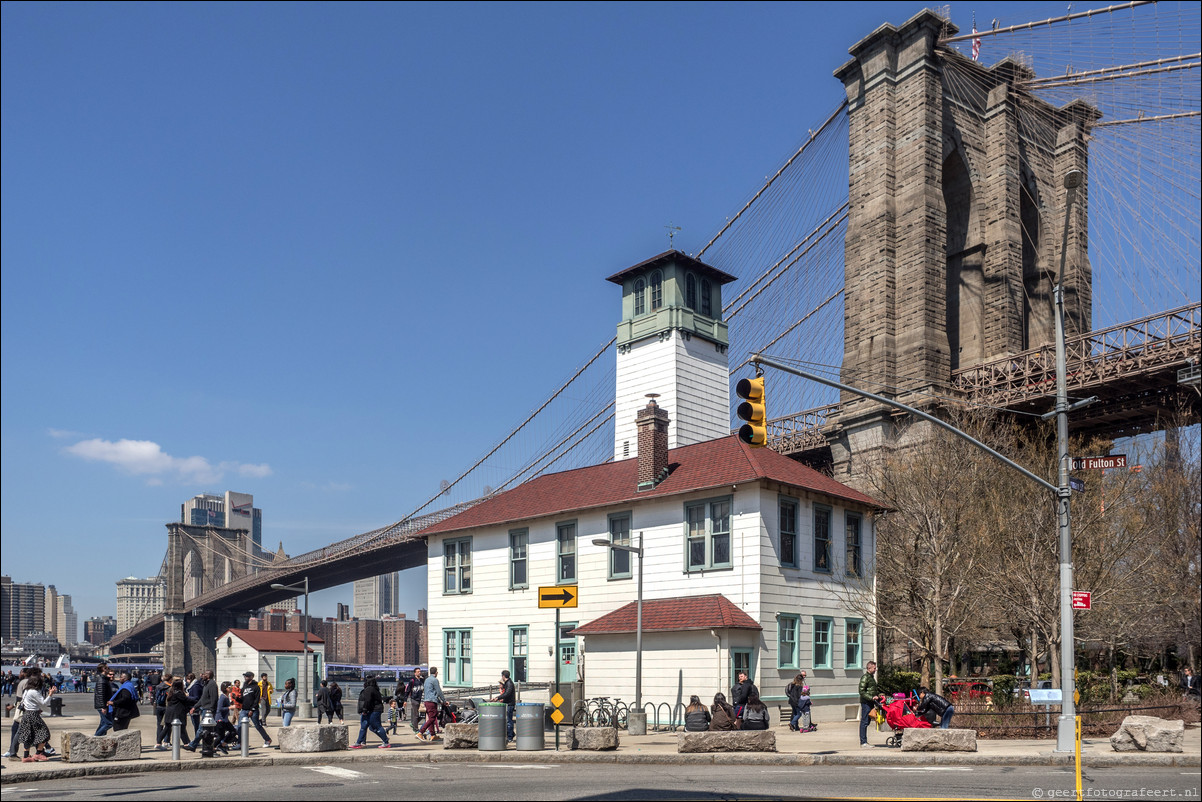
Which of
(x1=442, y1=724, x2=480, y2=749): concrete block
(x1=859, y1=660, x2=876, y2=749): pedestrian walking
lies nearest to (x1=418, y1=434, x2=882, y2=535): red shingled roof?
(x1=859, y1=660, x2=876, y2=749): pedestrian walking

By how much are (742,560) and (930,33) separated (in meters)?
31.5

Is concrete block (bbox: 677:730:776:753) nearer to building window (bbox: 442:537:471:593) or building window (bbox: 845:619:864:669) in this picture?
building window (bbox: 845:619:864:669)

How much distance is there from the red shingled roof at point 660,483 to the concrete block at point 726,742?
941 centimetres

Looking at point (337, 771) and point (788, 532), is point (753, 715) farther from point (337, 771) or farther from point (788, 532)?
point (337, 771)

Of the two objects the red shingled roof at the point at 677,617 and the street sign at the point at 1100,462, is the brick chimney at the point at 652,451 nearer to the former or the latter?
the red shingled roof at the point at 677,617

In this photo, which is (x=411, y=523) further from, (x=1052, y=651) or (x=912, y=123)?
(x=1052, y=651)

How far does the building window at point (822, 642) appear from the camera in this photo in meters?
31.6

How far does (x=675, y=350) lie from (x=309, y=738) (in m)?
24.1

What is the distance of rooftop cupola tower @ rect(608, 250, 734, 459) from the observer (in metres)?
42.5

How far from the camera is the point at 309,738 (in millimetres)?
21891

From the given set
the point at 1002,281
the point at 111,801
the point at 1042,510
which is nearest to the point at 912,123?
the point at 1002,281

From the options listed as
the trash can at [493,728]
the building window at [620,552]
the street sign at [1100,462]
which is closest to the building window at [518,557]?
the building window at [620,552]

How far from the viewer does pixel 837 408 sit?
51438 mm

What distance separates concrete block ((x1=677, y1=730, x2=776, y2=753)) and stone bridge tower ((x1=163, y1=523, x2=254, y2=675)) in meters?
85.5
